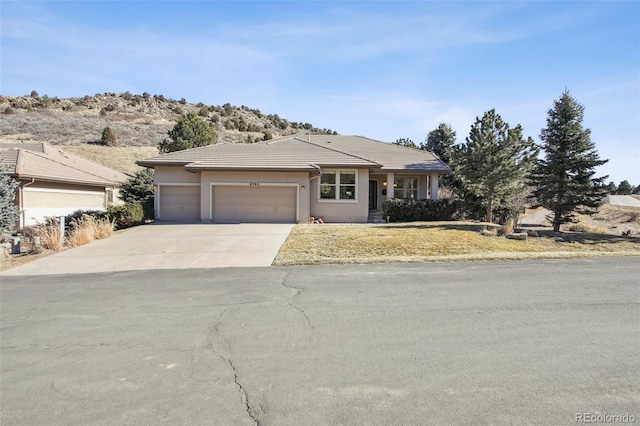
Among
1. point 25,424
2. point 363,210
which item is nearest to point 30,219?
point 363,210

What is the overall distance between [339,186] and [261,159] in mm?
4637

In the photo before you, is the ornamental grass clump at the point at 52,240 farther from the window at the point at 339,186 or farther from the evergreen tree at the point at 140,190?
the window at the point at 339,186

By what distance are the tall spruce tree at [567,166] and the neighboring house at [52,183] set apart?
26.0 m

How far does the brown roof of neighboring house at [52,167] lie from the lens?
772 inches

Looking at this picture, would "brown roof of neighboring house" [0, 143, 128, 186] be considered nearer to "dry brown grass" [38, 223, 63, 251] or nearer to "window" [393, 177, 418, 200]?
"dry brown grass" [38, 223, 63, 251]

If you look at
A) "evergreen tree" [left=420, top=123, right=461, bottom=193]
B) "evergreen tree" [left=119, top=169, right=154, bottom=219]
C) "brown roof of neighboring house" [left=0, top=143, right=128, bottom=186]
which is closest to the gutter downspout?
"brown roof of neighboring house" [left=0, top=143, right=128, bottom=186]

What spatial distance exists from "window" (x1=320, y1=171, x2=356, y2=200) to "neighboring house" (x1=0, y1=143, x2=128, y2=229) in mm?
14755

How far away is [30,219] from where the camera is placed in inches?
765

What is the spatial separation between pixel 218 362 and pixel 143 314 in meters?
2.63

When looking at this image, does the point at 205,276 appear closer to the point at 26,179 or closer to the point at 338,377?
the point at 338,377

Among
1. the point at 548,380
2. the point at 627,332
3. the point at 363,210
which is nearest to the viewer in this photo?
the point at 548,380

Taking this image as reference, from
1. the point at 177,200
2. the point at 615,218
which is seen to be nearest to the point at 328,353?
the point at 177,200

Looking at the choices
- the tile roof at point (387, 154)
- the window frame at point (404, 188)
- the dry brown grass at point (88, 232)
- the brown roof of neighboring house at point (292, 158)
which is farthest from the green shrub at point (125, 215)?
the window frame at point (404, 188)

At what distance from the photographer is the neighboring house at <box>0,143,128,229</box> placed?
19.2 meters
